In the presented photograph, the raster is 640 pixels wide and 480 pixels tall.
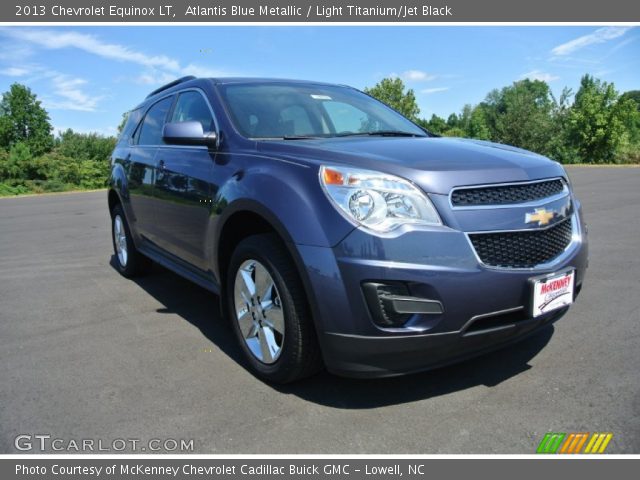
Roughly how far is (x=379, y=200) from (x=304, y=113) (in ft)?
5.14

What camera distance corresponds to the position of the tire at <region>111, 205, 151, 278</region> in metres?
5.50

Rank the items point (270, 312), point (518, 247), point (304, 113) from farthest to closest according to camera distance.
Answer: point (304, 113), point (270, 312), point (518, 247)

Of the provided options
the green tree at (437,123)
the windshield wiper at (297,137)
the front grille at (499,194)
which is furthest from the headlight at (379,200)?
the green tree at (437,123)

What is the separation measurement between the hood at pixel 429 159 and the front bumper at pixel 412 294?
294 mm

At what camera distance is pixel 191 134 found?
329 centimetres

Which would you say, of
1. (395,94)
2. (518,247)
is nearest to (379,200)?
(518,247)

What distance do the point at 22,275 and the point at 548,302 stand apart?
588 cm

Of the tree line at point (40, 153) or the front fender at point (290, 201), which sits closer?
the front fender at point (290, 201)

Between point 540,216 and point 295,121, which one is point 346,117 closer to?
point 295,121

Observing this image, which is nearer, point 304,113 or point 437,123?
point 304,113

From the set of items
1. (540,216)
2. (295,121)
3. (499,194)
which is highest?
(295,121)

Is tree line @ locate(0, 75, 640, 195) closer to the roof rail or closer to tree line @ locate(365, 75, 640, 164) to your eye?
tree line @ locate(365, 75, 640, 164)

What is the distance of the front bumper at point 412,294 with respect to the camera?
230cm

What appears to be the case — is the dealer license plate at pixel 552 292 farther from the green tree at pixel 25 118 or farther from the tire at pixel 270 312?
the green tree at pixel 25 118
